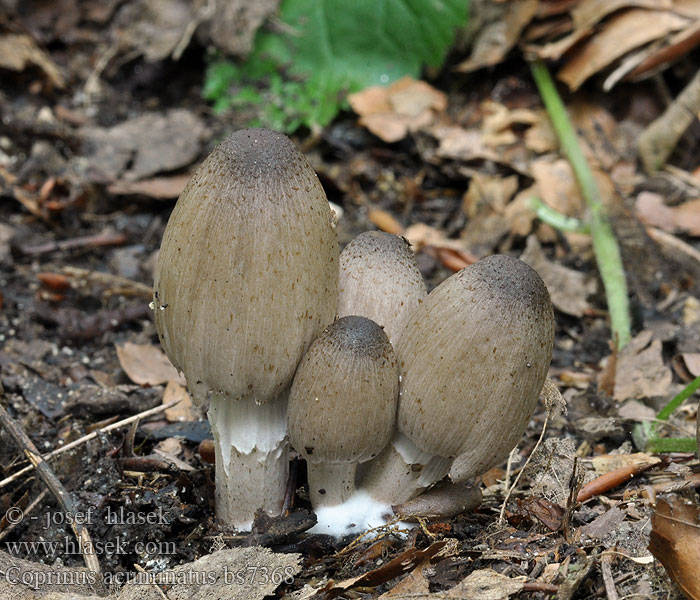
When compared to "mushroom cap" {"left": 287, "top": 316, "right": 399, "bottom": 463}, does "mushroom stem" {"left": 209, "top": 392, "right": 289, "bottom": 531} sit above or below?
below

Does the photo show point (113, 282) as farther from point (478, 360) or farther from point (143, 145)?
point (478, 360)

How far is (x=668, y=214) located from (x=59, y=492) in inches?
167

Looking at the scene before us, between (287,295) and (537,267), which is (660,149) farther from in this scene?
(287,295)

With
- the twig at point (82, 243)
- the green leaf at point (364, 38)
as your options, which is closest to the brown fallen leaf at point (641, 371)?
the twig at point (82, 243)

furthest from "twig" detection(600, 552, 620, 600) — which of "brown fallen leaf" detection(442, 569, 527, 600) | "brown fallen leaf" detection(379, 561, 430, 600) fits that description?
"brown fallen leaf" detection(379, 561, 430, 600)

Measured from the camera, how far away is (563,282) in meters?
4.72

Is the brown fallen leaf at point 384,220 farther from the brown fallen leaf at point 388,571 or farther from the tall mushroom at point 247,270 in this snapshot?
the brown fallen leaf at point 388,571

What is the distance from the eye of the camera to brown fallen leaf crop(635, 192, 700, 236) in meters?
5.02

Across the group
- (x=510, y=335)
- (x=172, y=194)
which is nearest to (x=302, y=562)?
(x=510, y=335)

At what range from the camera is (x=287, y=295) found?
234cm

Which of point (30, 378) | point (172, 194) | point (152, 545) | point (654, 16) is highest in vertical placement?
point (654, 16)

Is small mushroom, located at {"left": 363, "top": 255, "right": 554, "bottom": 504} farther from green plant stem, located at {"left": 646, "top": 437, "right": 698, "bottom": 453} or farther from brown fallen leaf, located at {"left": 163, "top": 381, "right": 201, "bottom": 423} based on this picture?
brown fallen leaf, located at {"left": 163, "top": 381, "right": 201, "bottom": 423}

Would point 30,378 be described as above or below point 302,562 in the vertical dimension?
above

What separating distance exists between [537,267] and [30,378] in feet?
9.84
